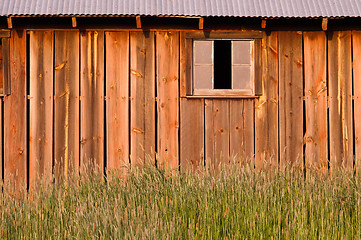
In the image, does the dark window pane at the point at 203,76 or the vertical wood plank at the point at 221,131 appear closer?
the vertical wood plank at the point at 221,131

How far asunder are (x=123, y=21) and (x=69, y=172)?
270 cm

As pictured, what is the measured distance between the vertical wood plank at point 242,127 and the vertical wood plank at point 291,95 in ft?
1.71

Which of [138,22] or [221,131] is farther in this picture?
[221,131]

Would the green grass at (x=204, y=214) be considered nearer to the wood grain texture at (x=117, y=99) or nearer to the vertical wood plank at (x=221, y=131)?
the wood grain texture at (x=117, y=99)

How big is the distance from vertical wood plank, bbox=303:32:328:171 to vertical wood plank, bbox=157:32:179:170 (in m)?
2.25

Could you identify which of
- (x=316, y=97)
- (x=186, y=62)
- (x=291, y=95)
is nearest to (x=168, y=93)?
(x=186, y=62)

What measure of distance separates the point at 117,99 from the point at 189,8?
1951 millimetres

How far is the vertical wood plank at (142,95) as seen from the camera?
8.16m

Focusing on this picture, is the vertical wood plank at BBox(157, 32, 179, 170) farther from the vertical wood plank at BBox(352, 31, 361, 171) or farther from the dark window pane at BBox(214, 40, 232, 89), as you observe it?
the vertical wood plank at BBox(352, 31, 361, 171)

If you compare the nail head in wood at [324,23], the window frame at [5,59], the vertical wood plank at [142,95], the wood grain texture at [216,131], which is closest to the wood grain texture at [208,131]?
the wood grain texture at [216,131]

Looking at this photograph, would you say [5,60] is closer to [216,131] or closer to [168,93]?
[168,93]

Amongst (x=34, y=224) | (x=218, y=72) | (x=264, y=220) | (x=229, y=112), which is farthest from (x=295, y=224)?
(x=218, y=72)

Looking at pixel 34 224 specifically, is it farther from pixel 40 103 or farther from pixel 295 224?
pixel 40 103

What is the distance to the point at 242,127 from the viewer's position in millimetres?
8234
